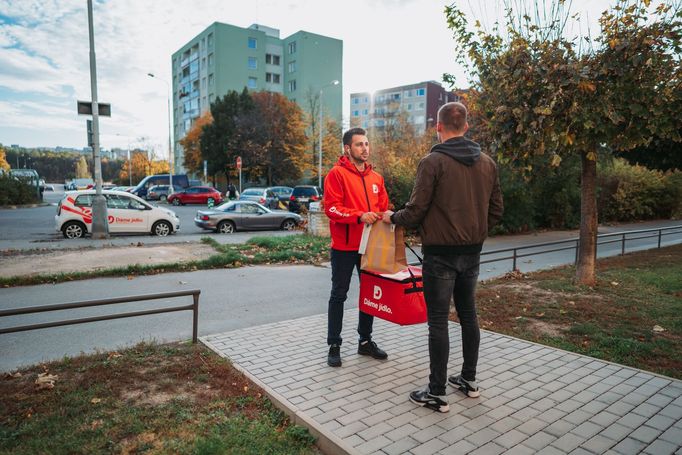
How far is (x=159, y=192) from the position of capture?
44.9m

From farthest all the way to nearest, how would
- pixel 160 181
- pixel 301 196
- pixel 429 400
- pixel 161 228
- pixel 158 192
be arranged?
pixel 160 181 < pixel 158 192 < pixel 301 196 < pixel 161 228 < pixel 429 400

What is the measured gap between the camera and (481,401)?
3.68 metres

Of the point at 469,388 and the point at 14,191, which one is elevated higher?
the point at 14,191

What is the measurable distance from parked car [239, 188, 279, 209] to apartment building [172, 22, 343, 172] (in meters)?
36.9

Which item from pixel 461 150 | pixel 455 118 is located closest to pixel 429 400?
pixel 461 150

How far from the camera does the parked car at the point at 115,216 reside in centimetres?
1574

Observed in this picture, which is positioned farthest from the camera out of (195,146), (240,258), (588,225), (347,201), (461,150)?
(195,146)

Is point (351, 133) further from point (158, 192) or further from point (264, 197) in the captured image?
point (158, 192)

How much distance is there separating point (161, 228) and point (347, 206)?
47.8 feet

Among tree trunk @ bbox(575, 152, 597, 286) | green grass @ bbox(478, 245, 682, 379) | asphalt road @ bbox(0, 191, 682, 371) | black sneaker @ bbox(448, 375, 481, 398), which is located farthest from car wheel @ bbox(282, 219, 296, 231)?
black sneaker @ bbox(448, 375, 481, 398)

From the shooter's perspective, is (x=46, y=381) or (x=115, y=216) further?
(x=115, y=216)

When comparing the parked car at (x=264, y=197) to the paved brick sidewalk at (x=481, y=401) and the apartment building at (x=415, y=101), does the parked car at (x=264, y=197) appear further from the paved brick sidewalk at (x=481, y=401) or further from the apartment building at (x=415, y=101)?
the apartment building at (x=415, y=101)

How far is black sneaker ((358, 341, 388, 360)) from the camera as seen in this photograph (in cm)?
463

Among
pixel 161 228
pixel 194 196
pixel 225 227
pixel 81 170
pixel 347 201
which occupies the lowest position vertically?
pixel 225 227
